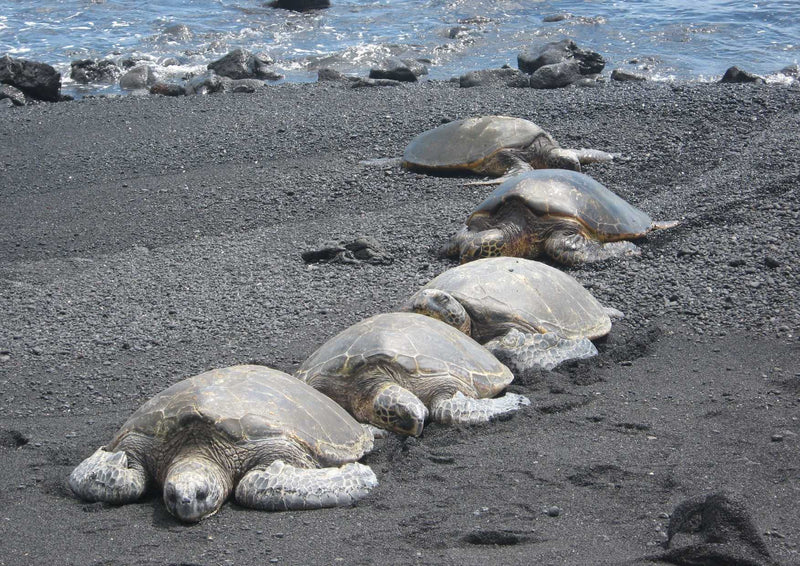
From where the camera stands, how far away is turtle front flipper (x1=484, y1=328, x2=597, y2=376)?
16.2 feet

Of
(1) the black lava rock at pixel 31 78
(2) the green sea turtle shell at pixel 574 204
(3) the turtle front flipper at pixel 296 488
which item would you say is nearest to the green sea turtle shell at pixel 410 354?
→ (3) the turtle front flipper at pixel 296 488

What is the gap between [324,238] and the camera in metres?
7.44

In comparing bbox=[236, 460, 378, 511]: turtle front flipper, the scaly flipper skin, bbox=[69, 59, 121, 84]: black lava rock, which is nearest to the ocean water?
bbox=[69, 59, 121, 84]: black lava rock

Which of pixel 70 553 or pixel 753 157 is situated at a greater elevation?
pixel 753 157

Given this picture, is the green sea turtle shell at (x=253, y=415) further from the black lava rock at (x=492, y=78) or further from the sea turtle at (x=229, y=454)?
the black lava rock at (x=492, y=78)

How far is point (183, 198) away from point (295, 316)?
3158 mm

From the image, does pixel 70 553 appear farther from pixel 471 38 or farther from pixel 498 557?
pixel 471 38

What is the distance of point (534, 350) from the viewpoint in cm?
498

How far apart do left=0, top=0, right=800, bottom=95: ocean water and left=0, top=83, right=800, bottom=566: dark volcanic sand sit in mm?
5434

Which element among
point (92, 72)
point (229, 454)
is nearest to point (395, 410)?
point (229, 454)

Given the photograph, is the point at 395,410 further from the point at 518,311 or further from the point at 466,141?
the point at 466,141

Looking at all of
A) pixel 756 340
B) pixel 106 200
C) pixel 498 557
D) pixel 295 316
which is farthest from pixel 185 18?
pixel 498 557

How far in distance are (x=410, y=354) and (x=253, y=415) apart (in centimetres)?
98

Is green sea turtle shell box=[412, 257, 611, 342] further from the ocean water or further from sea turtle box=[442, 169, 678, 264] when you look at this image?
the ocean water
